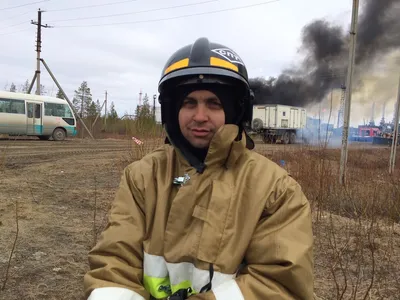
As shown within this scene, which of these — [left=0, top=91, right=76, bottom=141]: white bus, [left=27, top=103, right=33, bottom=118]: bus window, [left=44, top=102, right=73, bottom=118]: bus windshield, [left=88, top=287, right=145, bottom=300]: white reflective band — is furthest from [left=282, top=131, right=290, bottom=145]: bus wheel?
[left=88, top=287, right=145, bottom=300]: white reflective band

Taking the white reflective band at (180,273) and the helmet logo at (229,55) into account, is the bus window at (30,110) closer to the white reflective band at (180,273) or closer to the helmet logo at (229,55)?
the helmet logo at (229,55)

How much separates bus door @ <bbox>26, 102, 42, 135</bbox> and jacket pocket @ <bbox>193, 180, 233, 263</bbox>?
16673 millimetres

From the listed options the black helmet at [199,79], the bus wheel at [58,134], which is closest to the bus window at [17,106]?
the bus wheel at [58,134]

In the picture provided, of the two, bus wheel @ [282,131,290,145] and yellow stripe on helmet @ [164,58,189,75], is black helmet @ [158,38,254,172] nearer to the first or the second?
yellow stripe on helmet @ [164,58,189,75]

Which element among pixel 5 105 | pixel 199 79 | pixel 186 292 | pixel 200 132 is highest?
pixel 5 105

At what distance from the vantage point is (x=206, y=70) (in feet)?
5.19

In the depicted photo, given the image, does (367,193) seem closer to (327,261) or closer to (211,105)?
(327,261)

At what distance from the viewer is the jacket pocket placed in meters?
1.31

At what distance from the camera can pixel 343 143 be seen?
6.15m

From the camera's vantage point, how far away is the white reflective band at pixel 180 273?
131cm

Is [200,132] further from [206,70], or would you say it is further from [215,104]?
[206,70]

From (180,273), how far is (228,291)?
0.22 metres

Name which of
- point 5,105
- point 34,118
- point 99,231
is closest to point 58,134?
point 34,118

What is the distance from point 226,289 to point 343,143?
5.47 meters
